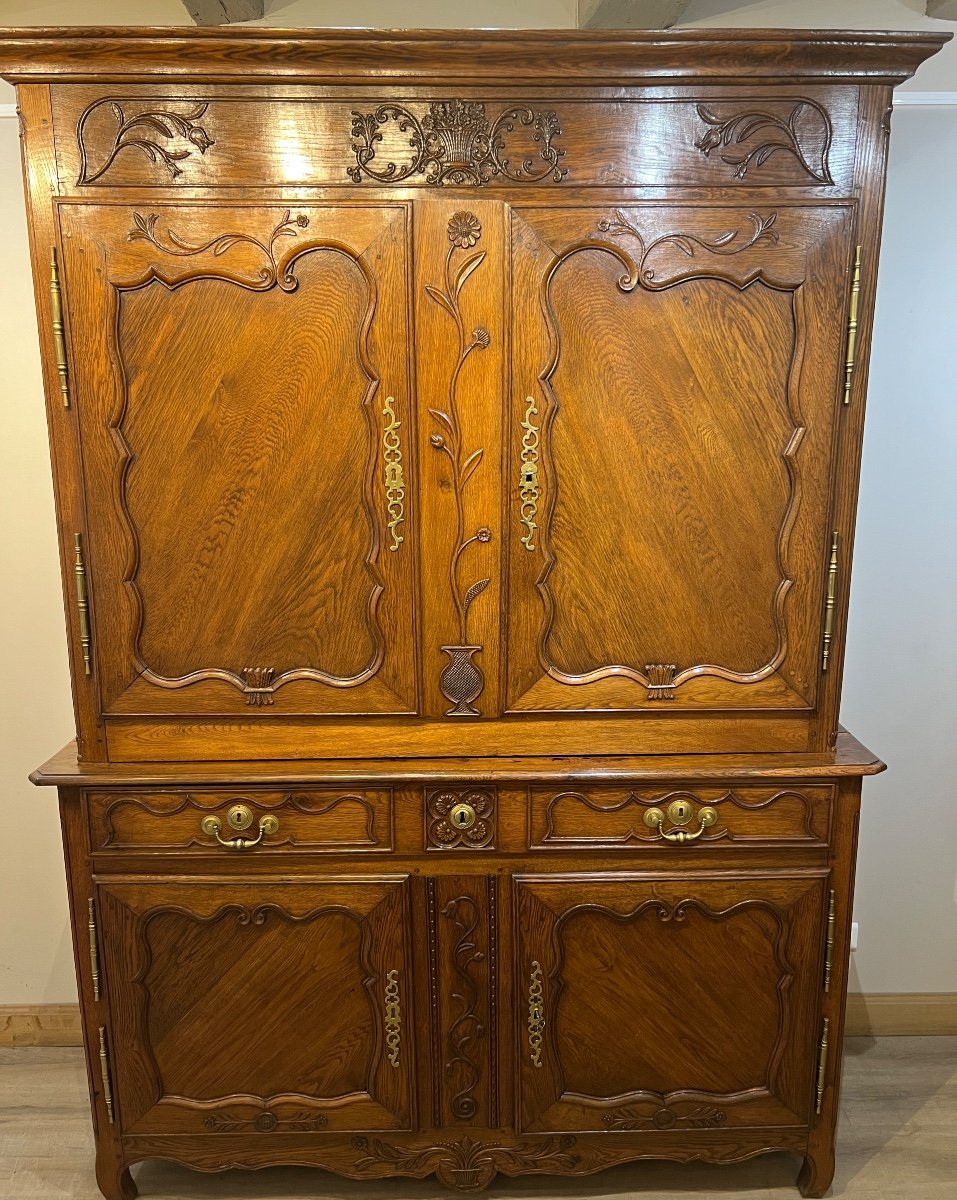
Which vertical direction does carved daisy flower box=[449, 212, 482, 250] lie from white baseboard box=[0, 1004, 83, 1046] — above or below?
above

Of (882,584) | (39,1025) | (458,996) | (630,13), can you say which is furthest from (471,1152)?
(630,13)

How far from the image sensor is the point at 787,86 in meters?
1.39

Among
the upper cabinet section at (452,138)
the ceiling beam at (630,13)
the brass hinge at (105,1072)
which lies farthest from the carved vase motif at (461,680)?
the ceiling beam at (630,13)

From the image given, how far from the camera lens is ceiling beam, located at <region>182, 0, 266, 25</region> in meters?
1.76

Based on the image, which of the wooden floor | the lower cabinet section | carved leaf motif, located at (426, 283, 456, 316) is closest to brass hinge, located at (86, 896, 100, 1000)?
the lower cabinet section

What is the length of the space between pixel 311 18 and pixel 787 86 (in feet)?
3.63

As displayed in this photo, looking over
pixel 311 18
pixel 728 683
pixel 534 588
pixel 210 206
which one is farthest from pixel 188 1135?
pixel 311 18

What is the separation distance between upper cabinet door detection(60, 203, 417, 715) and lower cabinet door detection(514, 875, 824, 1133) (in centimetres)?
59

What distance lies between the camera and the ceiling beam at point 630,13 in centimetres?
173

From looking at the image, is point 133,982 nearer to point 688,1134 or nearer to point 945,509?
point 688,1134

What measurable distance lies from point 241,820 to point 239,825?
0.01 m

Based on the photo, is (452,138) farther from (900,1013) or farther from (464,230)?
(900,1013)

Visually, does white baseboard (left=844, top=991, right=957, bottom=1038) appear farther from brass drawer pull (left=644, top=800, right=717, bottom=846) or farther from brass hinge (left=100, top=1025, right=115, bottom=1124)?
brass hinge (left=100, top=1025, right=115, bottom=1124)

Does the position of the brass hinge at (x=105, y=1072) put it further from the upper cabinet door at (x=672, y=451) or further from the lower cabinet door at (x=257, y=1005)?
the upper cabinet door at (x=672, y=451)
